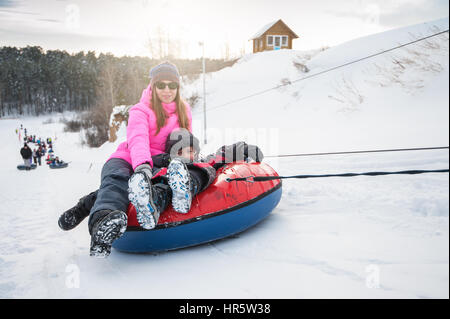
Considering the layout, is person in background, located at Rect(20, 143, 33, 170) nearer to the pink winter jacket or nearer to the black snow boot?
the pink winter jacket

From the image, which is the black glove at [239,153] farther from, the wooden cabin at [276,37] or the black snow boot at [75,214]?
the wooden cabin at [276,37]

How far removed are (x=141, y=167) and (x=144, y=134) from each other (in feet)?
1.28

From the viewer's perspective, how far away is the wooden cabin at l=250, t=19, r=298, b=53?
18.3 meters

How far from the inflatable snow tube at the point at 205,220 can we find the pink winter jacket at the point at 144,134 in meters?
0.41

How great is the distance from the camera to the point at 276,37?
733 inches

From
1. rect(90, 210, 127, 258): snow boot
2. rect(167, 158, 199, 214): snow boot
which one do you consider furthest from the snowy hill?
rect(90, 210, 127, 258): snow boot

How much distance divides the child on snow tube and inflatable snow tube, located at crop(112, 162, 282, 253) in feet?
0.26

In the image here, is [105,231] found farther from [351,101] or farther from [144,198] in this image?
[351,101]

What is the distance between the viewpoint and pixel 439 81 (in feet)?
4.65

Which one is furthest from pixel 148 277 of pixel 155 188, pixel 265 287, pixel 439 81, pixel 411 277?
pixel 439 81

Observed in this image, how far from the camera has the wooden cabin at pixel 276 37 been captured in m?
18.3

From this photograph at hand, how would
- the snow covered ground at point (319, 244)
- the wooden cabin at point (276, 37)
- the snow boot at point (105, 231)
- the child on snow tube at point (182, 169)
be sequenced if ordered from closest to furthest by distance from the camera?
the snow covered ground at point (319, 244), the snow boot at point (105, 231), the child on snow tube at point (182, 169), the wooden cabin at point (276, 37)

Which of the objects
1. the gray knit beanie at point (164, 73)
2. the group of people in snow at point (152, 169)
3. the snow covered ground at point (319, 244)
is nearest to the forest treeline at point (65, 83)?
the gray knit beanie at point (164, 73)
